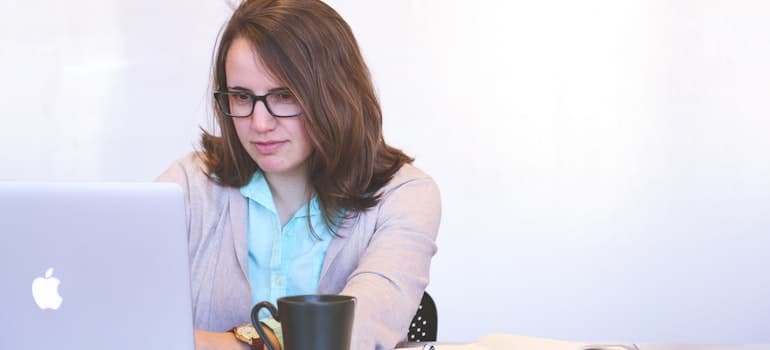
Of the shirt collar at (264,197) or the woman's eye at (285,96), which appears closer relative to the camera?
Answer: the woman's eye at (285,96)

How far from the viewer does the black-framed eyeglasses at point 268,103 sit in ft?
5.66

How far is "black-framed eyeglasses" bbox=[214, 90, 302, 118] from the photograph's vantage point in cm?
173

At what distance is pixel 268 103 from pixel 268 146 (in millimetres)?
77

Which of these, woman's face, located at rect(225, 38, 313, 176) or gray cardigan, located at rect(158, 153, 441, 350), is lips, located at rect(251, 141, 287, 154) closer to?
woman's face, located at rect(225, 38, 313, 176)

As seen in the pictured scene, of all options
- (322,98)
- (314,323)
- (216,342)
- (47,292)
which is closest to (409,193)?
(322,98)

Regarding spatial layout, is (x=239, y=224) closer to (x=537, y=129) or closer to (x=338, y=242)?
(x=338, y=242)

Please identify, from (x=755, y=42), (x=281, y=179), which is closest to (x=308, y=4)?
(x=281, y=179)

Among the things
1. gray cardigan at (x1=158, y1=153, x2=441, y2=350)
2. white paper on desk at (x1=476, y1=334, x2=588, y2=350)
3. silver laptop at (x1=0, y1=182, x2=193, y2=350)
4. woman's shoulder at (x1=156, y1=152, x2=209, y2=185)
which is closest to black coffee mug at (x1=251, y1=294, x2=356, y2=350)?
silver laptop at (x1=0, y1=182, x2=193, y2=350)

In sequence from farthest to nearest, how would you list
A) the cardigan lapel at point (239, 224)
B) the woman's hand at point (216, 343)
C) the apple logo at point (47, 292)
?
the cardigan lapel at point (239, 224), the woman's hand at point (216, 343), the apple logo at point (47, 292)

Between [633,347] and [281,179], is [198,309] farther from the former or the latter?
→ [633,347]

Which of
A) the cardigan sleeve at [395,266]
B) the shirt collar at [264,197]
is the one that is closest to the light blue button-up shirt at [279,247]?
the shirt collar at [264,197]

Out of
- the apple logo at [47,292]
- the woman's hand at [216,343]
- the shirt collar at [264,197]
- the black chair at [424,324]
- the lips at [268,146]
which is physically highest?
the lips at [268,146]

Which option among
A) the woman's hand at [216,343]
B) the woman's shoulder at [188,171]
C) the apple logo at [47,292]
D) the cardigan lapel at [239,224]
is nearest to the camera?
the apple logo at [47,292]

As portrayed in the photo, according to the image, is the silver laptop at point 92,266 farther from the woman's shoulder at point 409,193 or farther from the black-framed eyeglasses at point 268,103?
the woman's shoulder at point 409,193
